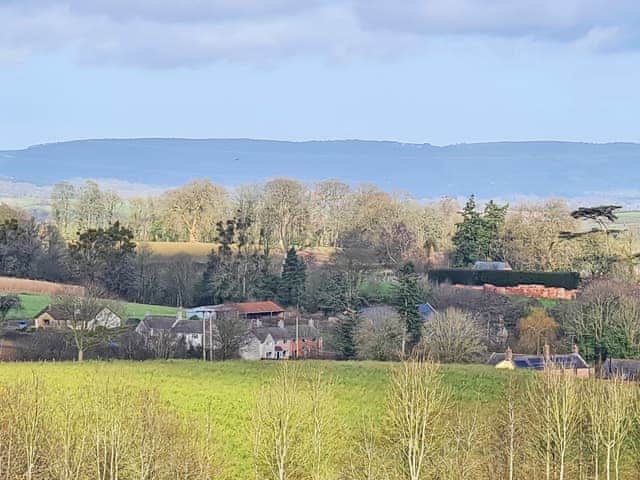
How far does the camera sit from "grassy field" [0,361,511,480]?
33594 millimetres

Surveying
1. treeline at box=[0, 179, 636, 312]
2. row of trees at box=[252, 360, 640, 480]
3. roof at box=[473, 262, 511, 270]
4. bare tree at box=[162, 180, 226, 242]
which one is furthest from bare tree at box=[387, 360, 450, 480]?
bare tree at box=[162, 180, 226, 242]

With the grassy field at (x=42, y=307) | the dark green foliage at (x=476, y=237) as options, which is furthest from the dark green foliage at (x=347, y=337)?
the dark green foliage at (x=476, y=237)

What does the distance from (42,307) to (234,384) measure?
30.7 meters

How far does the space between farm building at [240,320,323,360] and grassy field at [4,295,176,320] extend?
904cm

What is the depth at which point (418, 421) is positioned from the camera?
27750 millimetres

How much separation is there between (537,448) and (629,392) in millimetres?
3476

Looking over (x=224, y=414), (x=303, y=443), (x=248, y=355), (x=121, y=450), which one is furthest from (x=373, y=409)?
(x=248, y=355)

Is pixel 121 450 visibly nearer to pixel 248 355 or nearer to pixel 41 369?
pixel 41 369

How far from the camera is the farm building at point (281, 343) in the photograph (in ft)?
194

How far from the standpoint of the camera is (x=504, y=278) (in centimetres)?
7569

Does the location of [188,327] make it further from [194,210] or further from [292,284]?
[194,210]

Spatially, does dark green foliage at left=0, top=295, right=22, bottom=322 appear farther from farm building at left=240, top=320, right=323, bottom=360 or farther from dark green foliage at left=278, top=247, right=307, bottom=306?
dark green foliage at left=278, top=247, right=307, bottom=306

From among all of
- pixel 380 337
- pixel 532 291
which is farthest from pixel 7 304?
pixel 532 291

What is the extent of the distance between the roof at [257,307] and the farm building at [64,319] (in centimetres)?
859
